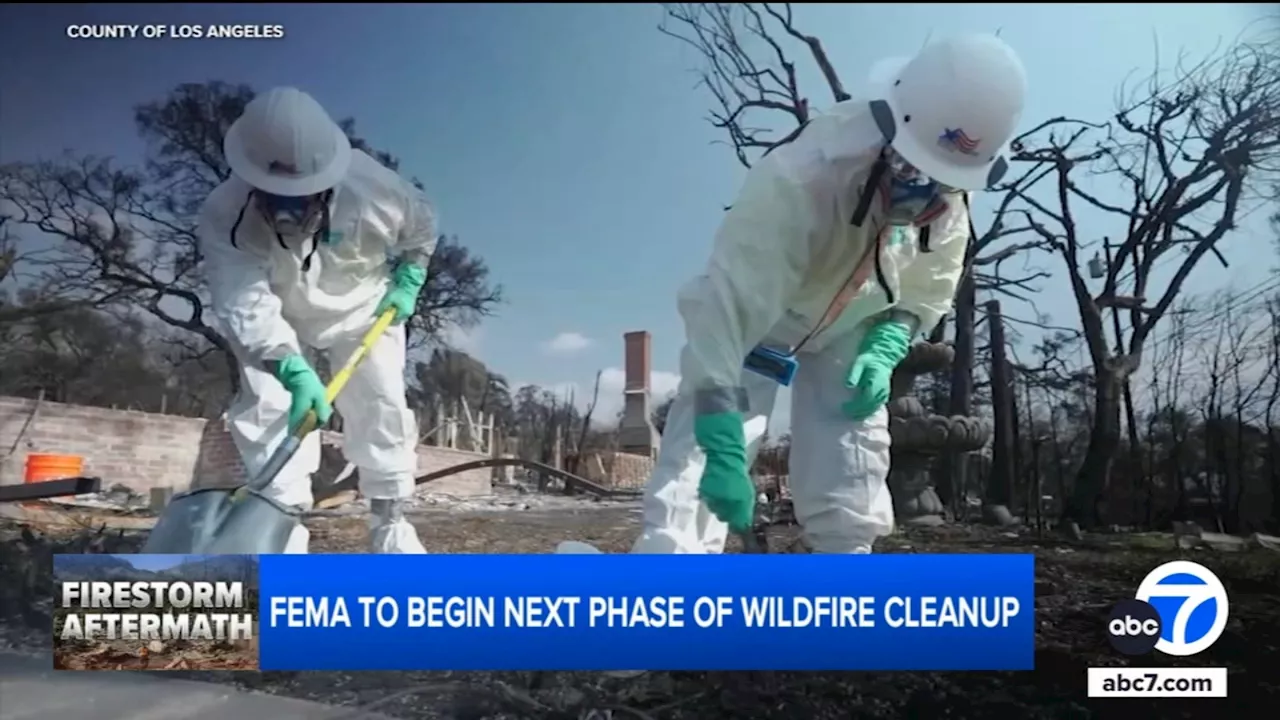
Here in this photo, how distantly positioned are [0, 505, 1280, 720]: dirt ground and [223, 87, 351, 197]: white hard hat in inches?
38.1

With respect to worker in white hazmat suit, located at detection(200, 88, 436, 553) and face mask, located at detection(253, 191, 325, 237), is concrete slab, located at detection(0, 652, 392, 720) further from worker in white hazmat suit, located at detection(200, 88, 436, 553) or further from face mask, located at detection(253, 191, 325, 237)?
face mask, located at detection(253, 191, 325, 237)

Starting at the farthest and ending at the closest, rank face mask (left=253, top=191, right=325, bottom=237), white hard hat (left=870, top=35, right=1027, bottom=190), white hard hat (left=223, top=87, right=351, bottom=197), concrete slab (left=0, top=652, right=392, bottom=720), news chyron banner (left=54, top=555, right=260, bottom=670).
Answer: face mask (left=253, top=191, right=325, bottom=237), white hard hat (left=223, top=87, right=351, bottom=197), news chyron banner (left=54, top=555, right=260, bottom=670), concrete slab (left=0, top=652, right=392, bottom=720), white hard hat (left=870, top=35, right=1027, bottom=190)

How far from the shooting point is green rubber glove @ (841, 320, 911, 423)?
1.93 metres

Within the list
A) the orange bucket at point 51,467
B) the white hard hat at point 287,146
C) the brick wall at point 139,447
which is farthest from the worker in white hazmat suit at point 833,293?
the orange bucket at point 51,467

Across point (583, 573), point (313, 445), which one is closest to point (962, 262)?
point (583, 573)

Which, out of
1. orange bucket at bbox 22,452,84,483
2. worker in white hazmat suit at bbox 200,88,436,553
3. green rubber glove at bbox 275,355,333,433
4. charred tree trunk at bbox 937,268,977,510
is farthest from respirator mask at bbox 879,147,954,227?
orange bucket at bbox 22,452,84,483

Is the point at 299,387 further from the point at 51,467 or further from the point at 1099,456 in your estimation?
the point at 1099,456

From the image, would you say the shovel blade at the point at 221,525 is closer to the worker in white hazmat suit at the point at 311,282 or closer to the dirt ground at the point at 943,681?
the worker in white hazmat suit at the point at 311,282

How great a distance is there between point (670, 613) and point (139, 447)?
4.76ft

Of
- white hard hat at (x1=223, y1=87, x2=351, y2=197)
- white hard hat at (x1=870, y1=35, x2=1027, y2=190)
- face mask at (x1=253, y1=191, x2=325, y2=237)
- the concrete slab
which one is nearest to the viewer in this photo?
white hard hat at (x1=870, y1=35, x2=1027, y2=190)

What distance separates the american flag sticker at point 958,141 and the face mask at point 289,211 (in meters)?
1.48

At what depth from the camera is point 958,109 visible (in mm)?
1778

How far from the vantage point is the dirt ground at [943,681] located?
6.27 feet

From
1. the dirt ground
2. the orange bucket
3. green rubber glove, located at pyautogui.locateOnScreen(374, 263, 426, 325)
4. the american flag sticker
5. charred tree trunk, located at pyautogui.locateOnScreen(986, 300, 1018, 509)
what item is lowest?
the dirt ground
